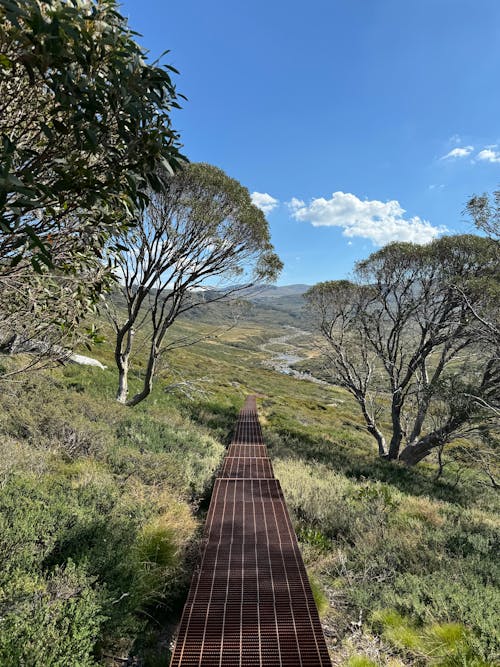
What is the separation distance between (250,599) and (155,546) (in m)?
1.50

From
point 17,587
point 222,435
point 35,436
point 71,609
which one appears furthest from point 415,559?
point 222,435

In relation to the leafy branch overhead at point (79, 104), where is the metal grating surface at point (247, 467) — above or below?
below

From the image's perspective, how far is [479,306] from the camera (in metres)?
12.6

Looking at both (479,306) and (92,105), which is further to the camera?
(479,306)

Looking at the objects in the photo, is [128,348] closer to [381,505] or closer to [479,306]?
[381,505]

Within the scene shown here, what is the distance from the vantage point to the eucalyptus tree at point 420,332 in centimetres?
1345

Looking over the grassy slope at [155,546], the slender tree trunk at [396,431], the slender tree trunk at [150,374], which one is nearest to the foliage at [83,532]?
the grassy slope at [155,546]

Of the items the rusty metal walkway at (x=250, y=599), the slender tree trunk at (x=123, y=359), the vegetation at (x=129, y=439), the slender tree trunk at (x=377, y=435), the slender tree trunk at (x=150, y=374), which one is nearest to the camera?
the vegetation at (x=129, y=439)

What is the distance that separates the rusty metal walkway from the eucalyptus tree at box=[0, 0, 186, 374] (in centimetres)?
388

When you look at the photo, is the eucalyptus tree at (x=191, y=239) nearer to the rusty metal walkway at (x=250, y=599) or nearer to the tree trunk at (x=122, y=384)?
the tree trunk at (x=122, y=384)

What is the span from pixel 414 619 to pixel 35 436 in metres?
7.28

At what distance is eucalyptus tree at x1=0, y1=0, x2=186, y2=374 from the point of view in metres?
2.04

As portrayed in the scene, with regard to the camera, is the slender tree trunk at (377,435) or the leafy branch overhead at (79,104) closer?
the leafy branch overhead at (79,104)

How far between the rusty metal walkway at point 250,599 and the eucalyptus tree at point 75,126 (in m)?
3.88
